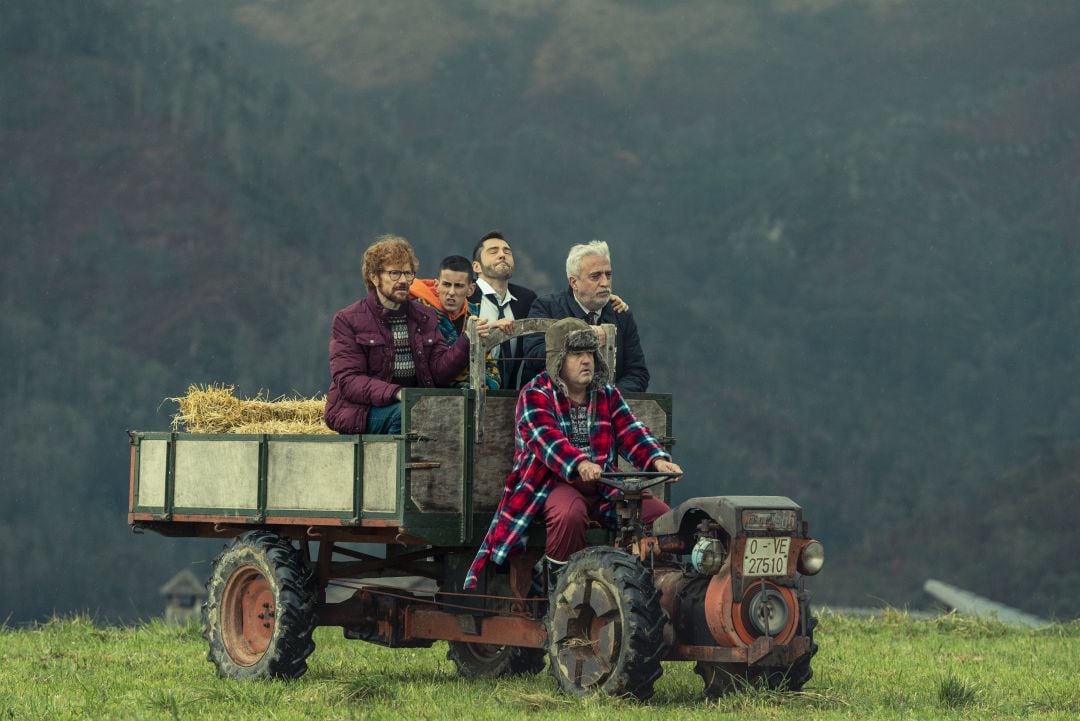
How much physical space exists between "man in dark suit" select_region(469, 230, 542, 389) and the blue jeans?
1037mm

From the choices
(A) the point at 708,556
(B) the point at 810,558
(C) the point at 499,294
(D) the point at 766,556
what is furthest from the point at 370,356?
(B) the point at 810,558

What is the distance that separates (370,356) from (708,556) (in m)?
2.78

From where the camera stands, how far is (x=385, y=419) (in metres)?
10.4

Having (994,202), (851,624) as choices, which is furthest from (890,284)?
(851,624)

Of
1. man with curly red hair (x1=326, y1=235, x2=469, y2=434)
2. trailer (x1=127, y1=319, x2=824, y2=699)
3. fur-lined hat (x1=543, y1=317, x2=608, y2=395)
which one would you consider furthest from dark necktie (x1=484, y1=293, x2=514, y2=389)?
fur-lined hat (x1=543, y1=317, x2=608, y2=395)

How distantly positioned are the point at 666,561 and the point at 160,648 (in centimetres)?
535

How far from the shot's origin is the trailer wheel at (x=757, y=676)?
937cm

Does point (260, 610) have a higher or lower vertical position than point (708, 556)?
lower

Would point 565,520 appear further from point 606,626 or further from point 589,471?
point 606,626

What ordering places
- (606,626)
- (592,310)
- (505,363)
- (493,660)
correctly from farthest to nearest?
(493,660) < (505,363) < (592,310) < (606,626)

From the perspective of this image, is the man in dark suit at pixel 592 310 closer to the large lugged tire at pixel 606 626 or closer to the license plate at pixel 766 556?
the large lugged tire at pixel 606 626

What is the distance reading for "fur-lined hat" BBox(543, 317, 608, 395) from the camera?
9922 millimetres

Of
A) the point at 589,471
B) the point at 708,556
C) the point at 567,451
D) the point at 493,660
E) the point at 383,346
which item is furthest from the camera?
the point at 493,660

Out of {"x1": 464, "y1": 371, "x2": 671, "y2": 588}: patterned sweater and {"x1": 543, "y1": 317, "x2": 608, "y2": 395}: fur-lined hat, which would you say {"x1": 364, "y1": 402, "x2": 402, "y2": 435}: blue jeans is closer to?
{"x1": 464, "y1": 371, "x2": 671, "y2": 588}: patterned sweater
